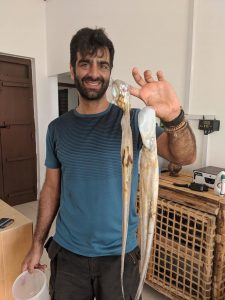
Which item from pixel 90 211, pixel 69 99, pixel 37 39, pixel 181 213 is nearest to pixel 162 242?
pixel 181 213

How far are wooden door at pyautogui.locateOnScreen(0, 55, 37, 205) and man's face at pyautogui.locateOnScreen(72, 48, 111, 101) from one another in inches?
113

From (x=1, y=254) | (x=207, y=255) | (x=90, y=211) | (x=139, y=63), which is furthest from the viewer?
Result: (x=139, y=63)

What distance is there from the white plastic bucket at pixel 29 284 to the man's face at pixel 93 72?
825 mm

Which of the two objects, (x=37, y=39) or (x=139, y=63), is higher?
(x=37, y=39)

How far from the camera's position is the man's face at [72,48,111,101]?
36.6 inches

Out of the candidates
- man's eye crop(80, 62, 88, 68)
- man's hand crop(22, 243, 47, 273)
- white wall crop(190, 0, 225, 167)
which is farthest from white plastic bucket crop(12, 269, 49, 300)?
white wall crop(190, 0, 225, 167)

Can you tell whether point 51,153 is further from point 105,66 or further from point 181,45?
point 181,45

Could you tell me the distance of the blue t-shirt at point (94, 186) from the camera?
962mm

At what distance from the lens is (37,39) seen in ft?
12.0

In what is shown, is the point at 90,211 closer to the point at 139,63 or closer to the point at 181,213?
the point at 181,213

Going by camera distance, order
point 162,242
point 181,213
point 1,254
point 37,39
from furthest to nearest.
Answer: point 37,39
point 162,242
point 181,213
point 1,254

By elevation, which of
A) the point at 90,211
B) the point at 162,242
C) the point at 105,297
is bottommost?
the point at 162,242

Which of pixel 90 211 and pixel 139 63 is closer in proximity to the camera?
pixel 90 211

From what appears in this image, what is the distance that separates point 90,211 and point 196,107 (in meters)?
1.48
